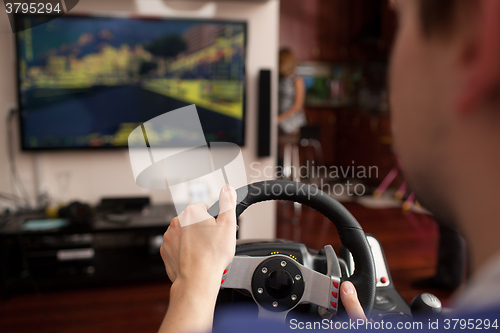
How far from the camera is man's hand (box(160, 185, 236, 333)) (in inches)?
16.3

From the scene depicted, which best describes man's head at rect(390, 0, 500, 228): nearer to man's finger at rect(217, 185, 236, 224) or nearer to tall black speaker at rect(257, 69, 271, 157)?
man's finger at rect(217, 185, 236, 224)

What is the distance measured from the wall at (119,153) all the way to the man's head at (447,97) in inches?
82.3

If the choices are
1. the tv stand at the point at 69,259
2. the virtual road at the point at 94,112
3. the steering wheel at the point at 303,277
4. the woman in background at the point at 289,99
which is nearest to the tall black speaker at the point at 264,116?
the virtual road at the point at 94,112

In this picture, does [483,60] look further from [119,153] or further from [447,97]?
[119,153]

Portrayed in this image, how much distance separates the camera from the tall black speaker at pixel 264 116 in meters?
2.46

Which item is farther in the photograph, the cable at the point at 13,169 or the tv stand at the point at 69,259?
the cable at the point at 13,169

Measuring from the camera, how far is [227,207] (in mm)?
470

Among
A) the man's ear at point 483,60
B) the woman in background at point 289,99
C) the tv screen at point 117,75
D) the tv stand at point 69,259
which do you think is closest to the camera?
the man's ear at point 483,60

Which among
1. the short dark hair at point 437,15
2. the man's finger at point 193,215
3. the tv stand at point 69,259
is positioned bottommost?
the tv stand at point 69,259

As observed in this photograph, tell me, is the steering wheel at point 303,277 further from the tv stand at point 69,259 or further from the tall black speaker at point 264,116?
the tall black speaker at point 264,116

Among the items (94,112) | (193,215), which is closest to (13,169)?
(94,112)

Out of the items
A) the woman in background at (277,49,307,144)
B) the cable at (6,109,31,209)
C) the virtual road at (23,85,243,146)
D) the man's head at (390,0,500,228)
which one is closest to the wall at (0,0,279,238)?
the cable at (6,109,31,209)

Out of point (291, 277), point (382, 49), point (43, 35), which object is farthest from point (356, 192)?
point (291, 277)

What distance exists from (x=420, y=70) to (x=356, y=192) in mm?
4298
